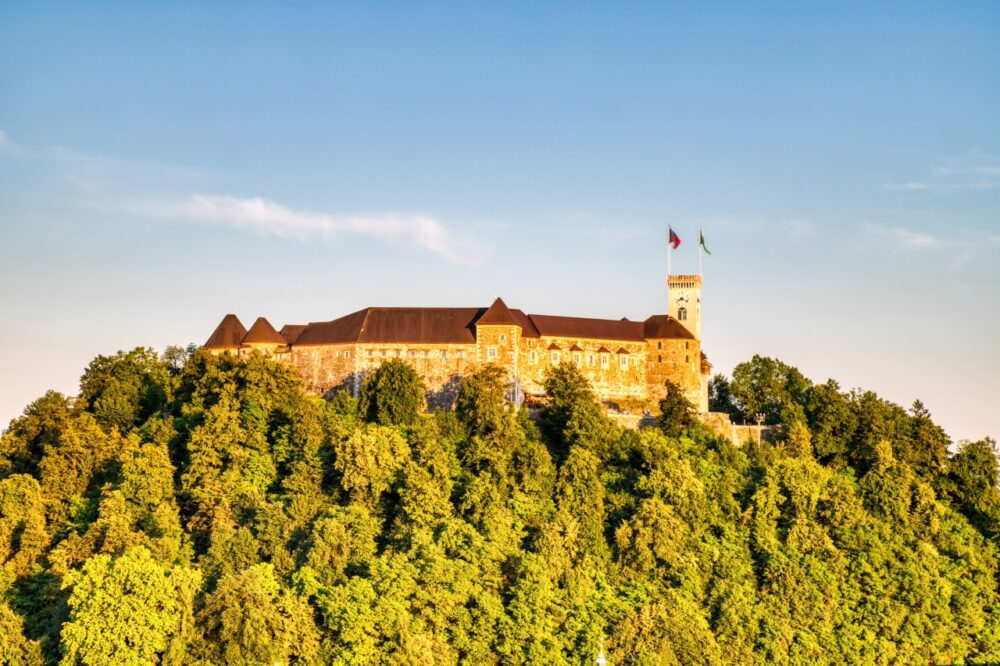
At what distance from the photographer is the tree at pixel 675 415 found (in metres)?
74.3

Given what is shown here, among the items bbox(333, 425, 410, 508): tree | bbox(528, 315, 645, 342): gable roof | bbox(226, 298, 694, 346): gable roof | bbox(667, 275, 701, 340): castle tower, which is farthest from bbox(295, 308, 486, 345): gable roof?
bbox(333, 425, 410, 508): tree

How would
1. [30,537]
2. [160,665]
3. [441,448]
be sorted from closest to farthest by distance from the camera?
[160,665] < [30,537] < [441,448]

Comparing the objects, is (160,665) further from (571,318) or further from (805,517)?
(571,318)

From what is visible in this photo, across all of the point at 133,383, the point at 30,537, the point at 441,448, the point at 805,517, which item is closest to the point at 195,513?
the point at 30,537

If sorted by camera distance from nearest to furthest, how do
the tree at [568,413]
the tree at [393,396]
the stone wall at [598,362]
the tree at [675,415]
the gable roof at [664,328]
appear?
the tree at [568,413] → the tree at [393,396] → the tree at [675,415] → the stone wall at [598,362] → the gable roof at [664,328]

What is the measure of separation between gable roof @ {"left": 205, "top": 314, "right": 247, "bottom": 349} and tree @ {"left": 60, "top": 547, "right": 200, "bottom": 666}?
2933cm

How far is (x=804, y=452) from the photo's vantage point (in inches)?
2884

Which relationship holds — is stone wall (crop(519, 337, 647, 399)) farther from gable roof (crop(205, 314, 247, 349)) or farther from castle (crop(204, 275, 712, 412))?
gable roof (crop(205, 314, 247, 349))

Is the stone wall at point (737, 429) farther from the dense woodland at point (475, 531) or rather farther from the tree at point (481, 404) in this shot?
the tree at point (481, 404)

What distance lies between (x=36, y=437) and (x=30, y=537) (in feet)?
38.1

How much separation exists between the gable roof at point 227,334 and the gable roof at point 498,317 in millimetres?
13748

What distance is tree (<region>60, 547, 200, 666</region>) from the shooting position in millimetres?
53094

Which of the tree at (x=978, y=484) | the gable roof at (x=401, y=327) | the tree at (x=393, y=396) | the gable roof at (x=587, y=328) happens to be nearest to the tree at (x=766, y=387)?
the gable roof at (x=587, y=328)

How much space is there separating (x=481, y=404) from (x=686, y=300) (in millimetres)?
19715
